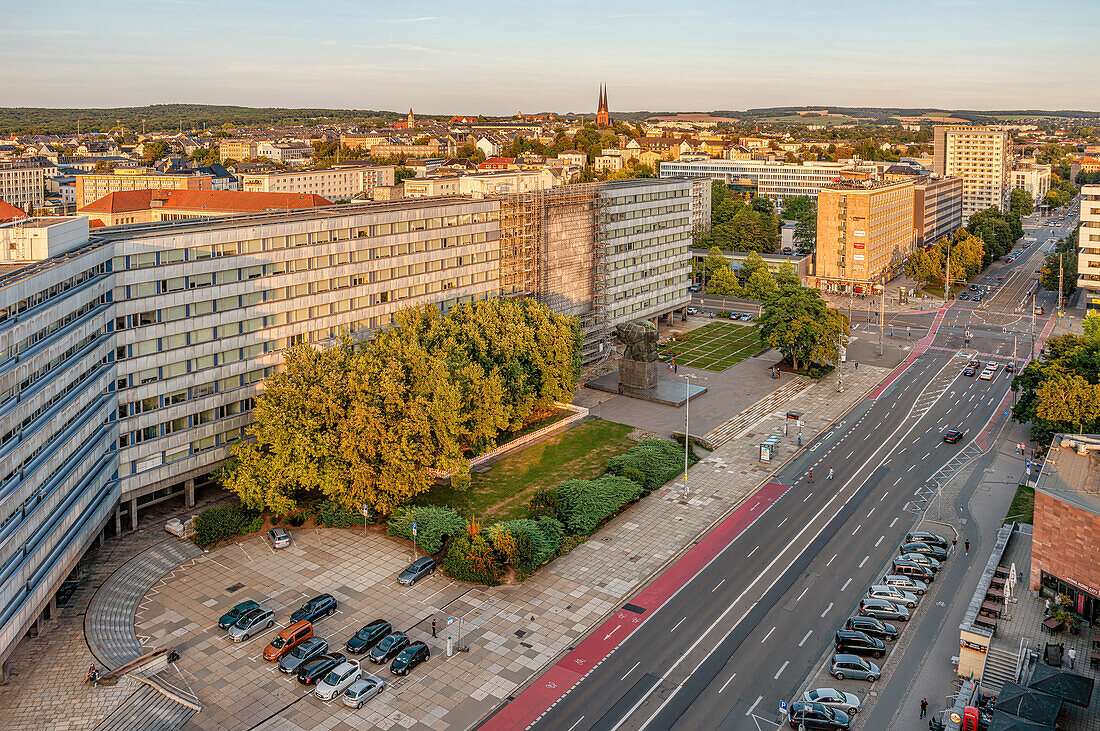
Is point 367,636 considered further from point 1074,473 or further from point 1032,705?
point 1074,473

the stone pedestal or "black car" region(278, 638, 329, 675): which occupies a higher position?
the stone pedestal

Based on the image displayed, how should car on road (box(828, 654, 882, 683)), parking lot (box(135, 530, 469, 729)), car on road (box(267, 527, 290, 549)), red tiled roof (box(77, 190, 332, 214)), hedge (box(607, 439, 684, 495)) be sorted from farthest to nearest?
red tiled roof (box(77, 190, 332, 214))
hedge (box(607, 439, 684, 495))
car on road (box(267, 527, 290, 549))
car on road (box(828, 654, 882, 683))
parking lot (box(135, 530, 469, 729))

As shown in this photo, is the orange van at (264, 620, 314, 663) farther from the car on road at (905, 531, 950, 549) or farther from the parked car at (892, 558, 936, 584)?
the car on road at (905, 531, 950, 549)

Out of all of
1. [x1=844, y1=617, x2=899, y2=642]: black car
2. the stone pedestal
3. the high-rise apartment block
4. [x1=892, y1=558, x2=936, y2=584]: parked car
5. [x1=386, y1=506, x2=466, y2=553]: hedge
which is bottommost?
[x1=844, y1=617, x2=899, y2=642]: black car

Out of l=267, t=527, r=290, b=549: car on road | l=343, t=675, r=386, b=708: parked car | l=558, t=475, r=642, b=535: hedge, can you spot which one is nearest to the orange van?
l=343, t=675, r=386, b=708: parked car

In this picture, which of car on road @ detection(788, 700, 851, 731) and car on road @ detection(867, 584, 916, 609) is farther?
car on road @ detection(867, 584, 916, 609)

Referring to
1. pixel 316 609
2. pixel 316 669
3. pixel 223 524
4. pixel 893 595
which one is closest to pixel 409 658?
pixel 316 669

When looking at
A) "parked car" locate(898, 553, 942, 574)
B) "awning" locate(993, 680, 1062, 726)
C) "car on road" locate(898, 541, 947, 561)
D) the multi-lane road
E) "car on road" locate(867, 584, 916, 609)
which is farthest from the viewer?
"car on road" locate(898, 541, 947, 561)
